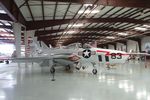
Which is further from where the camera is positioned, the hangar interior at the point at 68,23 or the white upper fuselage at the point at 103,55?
the white upper fuselage at the point at 103,55

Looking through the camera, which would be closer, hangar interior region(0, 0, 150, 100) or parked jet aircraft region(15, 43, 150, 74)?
hangar interior region(0, 0, 150, 100)

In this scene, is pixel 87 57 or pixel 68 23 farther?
pixel 68 23

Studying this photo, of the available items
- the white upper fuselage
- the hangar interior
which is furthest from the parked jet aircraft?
the hangar interior

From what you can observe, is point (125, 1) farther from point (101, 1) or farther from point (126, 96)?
point (126, 96)

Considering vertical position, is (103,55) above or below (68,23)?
below

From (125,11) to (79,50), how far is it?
865 centimetres

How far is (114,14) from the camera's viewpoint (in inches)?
678

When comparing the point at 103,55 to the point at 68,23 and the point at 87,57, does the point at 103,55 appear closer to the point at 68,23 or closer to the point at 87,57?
the point at 87,57

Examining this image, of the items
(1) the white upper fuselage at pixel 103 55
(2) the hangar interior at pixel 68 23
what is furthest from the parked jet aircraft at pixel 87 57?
(2) the hangar interior at pixel 68 23

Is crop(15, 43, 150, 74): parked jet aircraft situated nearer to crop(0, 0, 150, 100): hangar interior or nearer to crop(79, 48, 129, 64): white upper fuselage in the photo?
crop(79, 48, 129, 64): white upper fuselage

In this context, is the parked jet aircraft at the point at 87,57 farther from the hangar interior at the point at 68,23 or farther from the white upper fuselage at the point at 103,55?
the hangar interior at the point at 68,23

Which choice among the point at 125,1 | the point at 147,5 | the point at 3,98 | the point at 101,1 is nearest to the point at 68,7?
the point at 101,1

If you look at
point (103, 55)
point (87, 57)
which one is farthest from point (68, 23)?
point (103, 55)

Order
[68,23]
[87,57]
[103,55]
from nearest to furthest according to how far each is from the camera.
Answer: [103,55]
[87,57]
[68,23]
